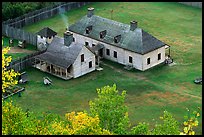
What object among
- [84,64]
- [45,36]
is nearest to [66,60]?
[84,64]

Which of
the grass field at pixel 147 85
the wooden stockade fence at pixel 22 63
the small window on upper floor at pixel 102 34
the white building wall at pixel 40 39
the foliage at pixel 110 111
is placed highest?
the foliage at pixel 110 111

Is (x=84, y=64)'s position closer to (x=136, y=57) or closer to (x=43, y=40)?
(x=136, y=57)

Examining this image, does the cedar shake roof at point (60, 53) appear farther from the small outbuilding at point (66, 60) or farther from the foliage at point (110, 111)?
the foliage at point (110, 111)

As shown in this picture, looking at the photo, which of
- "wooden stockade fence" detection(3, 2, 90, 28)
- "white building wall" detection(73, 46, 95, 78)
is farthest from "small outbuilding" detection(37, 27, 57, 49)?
"wooden stockade fence" detection(3, 2, 90, 28)

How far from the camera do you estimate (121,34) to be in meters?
64.6

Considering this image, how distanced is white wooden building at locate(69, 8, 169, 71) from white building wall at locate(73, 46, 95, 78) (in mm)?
1700

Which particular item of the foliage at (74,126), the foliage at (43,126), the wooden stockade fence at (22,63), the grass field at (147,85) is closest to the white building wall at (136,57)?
the grass field at (147,85)

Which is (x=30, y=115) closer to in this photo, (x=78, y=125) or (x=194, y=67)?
(x=78, y=125)

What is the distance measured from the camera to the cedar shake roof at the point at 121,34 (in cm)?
6262

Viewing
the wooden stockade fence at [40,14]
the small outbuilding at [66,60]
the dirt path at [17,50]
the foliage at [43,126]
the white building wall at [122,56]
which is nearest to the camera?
the foliage at [43,126]

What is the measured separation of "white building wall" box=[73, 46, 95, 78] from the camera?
60469 mm

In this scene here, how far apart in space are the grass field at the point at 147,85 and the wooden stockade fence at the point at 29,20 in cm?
135

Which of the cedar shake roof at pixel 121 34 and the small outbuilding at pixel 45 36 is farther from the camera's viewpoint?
the small outbuilding at pixel 45 36

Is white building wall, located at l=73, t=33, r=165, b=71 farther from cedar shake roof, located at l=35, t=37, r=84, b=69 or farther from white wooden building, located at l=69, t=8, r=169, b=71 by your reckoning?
cedar shake roof, located at l=35, t=37, r=84, b=69
